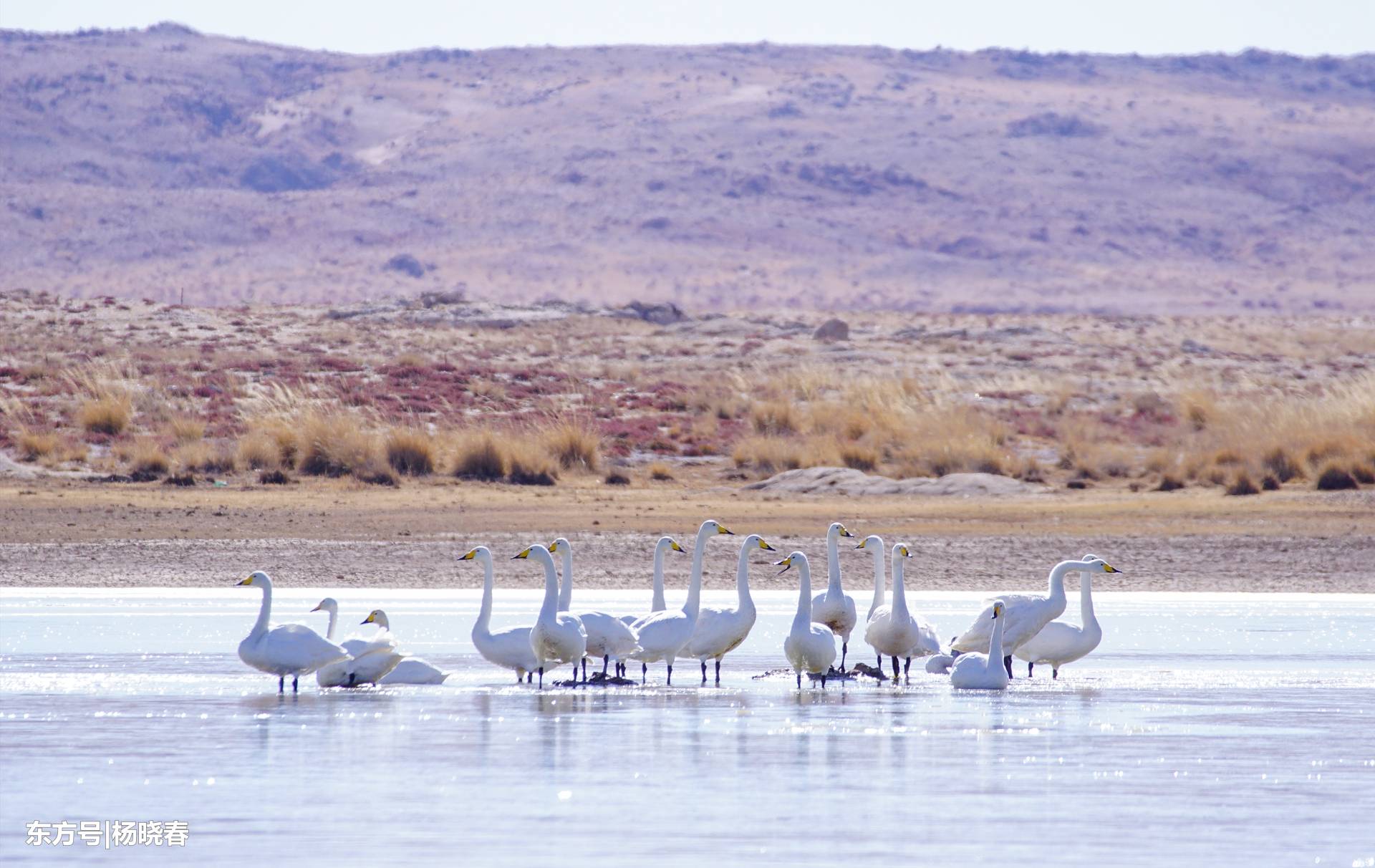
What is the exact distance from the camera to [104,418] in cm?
2819

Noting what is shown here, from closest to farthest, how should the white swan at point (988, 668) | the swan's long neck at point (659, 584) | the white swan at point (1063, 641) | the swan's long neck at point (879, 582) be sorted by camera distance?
the white swan at point (988, 668)
the white swan at point (1063, 641)
the swan's long neck at point (659, 584)
the swan's long neck at point (879, 582)

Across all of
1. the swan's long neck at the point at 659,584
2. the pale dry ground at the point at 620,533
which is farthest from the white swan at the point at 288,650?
the pale dry ground at the point at 620,533

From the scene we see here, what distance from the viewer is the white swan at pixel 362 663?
11.5 metres

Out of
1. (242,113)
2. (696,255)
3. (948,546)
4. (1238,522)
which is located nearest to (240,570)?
(948,546)

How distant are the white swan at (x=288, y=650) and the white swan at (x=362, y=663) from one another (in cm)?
16

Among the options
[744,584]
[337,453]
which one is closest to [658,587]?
[744,584]

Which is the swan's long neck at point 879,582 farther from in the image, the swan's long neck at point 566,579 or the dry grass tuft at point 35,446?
the dry grass tuft at point 35,446

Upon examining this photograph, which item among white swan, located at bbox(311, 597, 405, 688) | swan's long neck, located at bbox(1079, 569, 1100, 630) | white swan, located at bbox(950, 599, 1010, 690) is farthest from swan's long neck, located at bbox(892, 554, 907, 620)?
white swan, located at bbox(311, 597, 405, 688)

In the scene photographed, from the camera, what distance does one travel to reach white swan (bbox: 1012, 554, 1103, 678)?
40.0ft

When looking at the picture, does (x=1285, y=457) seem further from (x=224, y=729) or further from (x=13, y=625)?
(x=224, y=729)

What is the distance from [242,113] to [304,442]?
98317 mm

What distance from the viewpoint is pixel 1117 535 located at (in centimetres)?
2073

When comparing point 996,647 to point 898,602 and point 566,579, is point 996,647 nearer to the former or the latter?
point 898,602

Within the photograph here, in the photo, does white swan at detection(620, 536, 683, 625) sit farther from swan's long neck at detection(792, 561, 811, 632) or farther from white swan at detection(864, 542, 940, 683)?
white swan at detection(864, 542, 940, 683)
